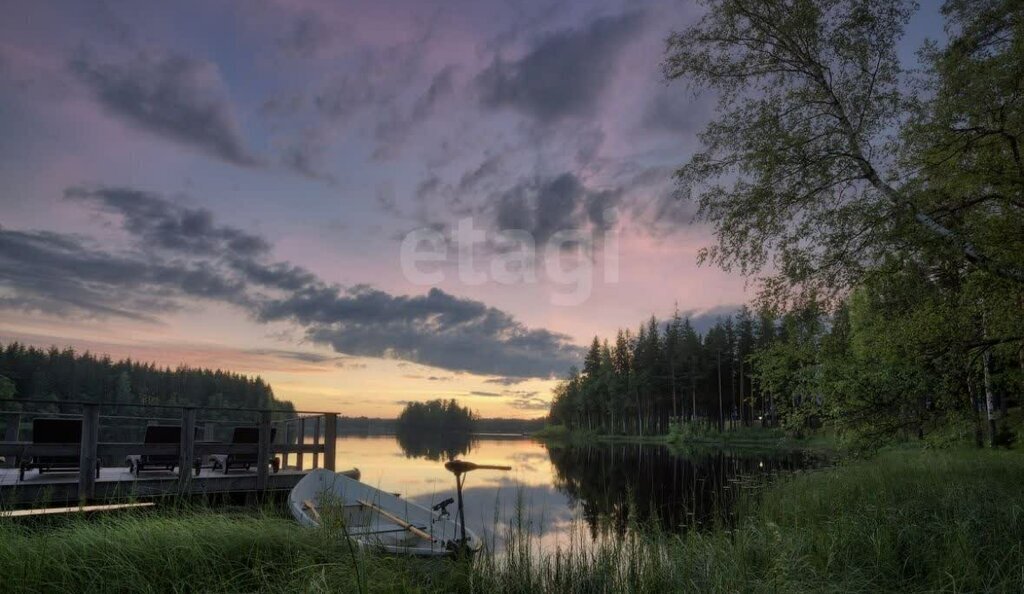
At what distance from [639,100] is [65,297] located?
74.1ft

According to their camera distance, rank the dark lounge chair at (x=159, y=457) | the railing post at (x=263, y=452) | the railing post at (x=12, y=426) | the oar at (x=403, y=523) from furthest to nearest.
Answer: the railing post at (x=263, y=452)
the dark lounge chair at (x=159, y=457)
the railing post at (x=12, y=426)
the oar at (x=403, y=523)

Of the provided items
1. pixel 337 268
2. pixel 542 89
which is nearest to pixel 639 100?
pixel 542 89

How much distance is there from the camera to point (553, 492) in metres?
22.5

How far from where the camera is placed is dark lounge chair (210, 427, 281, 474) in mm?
12562

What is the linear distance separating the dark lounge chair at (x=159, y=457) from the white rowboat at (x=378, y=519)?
317 cm

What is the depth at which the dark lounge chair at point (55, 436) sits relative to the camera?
1041 centimetres

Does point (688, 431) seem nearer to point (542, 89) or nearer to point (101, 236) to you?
point (542, 89)

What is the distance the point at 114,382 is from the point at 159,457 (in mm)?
93839

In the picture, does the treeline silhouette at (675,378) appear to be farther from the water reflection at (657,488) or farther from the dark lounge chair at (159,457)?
the dark lounge chair at (159,457)

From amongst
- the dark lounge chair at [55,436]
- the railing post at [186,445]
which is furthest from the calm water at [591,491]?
the dark lounge chair at [55,436]

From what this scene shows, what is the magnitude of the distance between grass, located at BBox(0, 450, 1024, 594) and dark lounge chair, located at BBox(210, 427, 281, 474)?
5951 mm

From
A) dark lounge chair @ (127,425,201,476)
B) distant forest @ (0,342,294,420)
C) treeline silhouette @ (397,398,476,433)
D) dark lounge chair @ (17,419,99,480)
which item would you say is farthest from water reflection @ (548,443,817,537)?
treeline silhouette @ (397,398,476,433)

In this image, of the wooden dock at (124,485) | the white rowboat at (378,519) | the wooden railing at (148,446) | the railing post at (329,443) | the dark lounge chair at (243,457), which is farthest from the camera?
the railing post at (329,443)

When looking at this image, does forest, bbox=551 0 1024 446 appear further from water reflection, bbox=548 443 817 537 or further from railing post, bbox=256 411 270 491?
railing post, bbox=256 411 270 491
